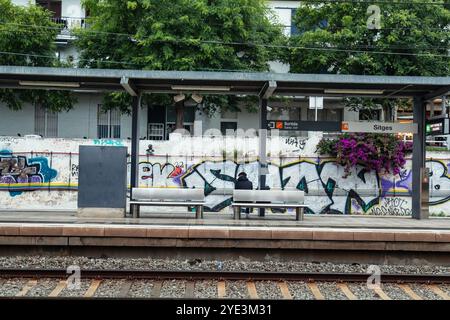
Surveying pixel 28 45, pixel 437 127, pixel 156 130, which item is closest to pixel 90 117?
pixel 156 130

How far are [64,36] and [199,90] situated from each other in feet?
59.4

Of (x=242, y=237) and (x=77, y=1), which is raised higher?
(x=77, y=1)

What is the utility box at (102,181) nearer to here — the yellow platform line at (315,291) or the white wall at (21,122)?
the yellow platform line at (315,291)

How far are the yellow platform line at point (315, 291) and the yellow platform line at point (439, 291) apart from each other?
1.87m

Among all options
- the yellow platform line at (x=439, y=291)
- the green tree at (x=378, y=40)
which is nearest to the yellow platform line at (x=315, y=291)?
the yellow platform line at (x=439, y=291)

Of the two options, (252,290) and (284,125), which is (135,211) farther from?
(252,290)

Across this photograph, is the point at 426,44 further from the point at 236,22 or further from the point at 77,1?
the point at 77,1

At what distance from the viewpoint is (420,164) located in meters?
13.9

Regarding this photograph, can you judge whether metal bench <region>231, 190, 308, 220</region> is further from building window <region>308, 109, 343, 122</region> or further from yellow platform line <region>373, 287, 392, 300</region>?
building window <region>308, 109, 343, 122</region>

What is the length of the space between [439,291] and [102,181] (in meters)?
7.57

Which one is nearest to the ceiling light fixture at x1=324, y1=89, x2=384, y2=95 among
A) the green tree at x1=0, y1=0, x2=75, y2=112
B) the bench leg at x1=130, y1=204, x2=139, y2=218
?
the bench leg at x1=130, y1=204, x2=139, y2=218

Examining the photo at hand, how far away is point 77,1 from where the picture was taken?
1196 inches
